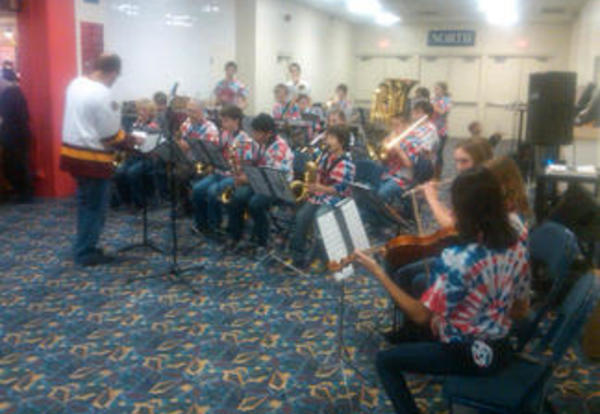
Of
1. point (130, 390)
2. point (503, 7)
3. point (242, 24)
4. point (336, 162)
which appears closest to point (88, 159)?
point (336, 162)

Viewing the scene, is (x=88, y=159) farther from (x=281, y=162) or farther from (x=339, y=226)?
(x=339, y=226)

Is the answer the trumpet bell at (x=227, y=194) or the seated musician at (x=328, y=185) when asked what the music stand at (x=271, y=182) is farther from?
the trumpet bell at (x=227, y=194)

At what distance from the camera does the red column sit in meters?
7.13

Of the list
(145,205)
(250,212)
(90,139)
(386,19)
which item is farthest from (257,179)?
(386,19)

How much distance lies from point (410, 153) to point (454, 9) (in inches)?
402

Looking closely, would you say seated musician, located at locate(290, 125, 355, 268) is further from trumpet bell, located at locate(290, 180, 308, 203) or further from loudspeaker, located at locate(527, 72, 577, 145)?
loudspeaker, located at locate(527, 72, 577, 145)

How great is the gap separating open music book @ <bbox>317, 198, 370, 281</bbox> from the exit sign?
15695 millimetres

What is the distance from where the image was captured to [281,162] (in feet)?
17.5

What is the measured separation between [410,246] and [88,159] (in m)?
2.80

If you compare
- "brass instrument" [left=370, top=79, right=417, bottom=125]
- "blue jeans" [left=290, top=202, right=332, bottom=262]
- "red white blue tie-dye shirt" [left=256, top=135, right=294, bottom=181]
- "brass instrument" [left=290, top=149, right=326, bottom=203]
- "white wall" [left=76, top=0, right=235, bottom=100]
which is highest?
"white wall" [left=76, top=0, right=235, bottom=100]

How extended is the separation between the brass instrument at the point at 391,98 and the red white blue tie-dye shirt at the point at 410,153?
2.57 m

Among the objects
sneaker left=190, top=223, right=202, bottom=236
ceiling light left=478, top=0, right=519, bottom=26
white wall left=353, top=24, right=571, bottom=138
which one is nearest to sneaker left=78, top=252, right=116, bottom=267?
sneaker left=190, top=223, right=202, bottom=236

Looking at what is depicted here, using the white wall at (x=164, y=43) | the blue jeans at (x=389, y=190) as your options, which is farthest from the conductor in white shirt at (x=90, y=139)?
the white wall at (x=164, y=43)

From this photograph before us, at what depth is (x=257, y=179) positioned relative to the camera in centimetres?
470
